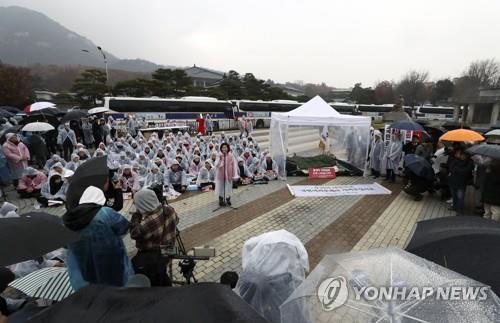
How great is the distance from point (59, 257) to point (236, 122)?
2543 centimetres

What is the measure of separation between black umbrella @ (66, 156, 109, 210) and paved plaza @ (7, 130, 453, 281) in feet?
6.57

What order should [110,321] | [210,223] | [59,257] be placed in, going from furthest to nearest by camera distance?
[210,223] < [59,257] < [110,321]

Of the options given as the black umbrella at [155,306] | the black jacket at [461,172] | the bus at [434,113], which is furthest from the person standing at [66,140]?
the bus at [434,113]

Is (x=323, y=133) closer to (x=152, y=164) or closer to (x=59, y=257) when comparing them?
(x=152, y=164)

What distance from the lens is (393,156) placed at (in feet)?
32.8

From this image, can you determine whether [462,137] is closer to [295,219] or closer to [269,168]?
[295,219]

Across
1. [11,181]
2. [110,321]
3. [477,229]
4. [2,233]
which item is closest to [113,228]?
[2,233]

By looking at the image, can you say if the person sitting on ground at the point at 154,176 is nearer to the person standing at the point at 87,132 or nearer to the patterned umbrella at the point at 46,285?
the patterned umbrella at the point at 46,285

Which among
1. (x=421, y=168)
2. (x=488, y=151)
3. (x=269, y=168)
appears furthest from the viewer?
(x=269, y=168)

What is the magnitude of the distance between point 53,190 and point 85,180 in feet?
16.9

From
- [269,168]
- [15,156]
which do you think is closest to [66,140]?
[15,156]

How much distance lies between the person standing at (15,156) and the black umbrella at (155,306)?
30.3 ft

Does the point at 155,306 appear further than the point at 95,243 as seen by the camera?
No

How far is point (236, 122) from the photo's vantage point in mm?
29188
